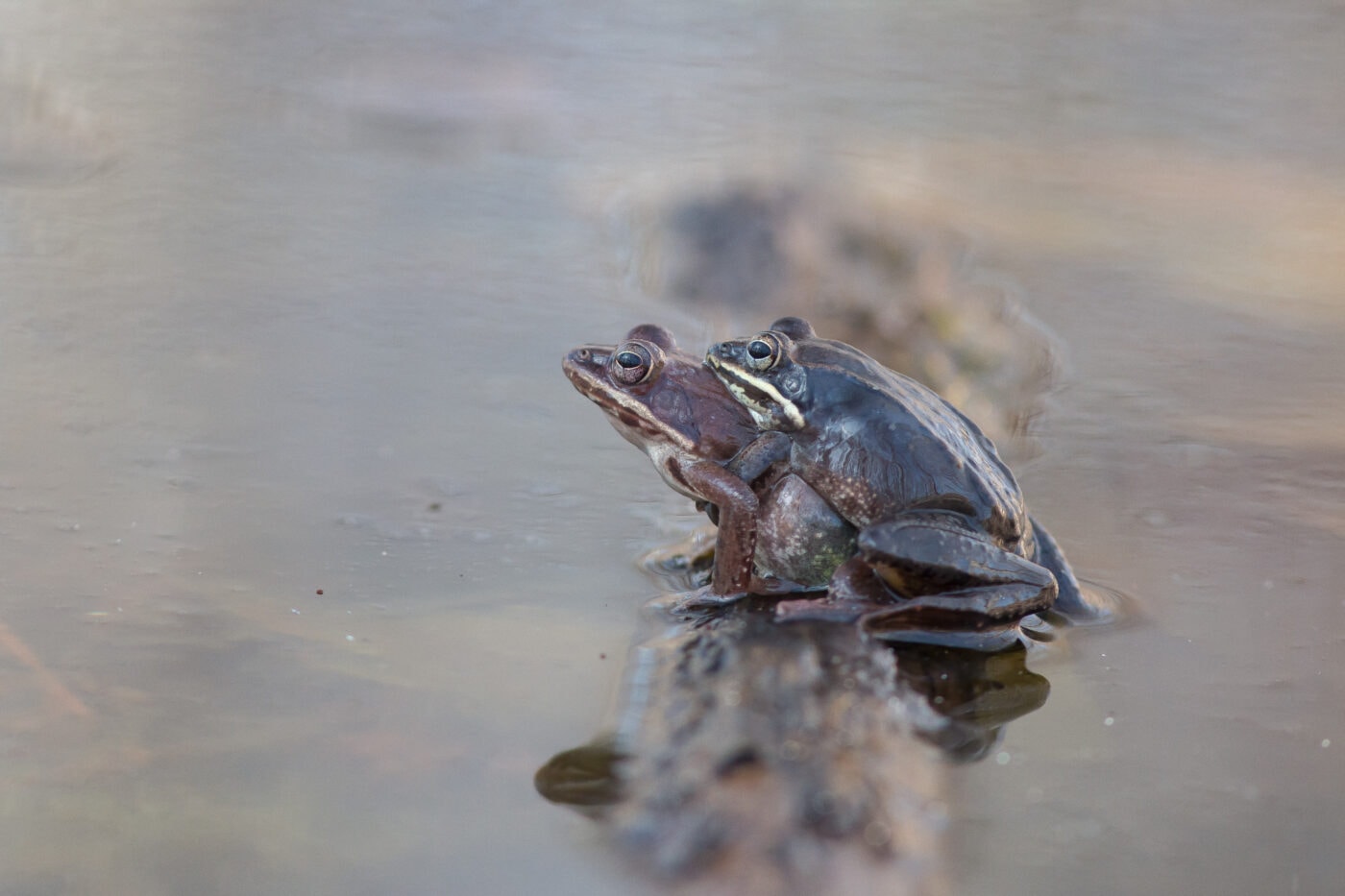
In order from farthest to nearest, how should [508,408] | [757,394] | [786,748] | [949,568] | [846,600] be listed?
[508,408]
[757,394]
[846,600]
[949,568]
[786,748]

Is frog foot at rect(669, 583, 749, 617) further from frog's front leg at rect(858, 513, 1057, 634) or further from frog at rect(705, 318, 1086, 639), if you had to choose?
frog's front leg at rect(858, 513, 1057, 634)

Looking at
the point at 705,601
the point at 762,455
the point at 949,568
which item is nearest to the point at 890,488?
the point at 949,568

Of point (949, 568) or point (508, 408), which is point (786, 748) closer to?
point (949, 568)

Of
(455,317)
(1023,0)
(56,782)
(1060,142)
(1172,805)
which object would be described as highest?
(1023,0)

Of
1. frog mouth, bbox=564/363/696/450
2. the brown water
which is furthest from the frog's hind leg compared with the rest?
frog mouth, bbox=564/363/696/450

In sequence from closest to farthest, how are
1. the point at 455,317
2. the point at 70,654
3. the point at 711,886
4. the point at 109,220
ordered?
the point at 711,886
the point at 70,654
the point at 455,317
the point at 109,220

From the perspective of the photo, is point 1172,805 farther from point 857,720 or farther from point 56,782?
point 56,782

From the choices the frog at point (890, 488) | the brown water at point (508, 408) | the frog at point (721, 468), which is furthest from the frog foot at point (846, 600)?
the brown water at point (508, 408)

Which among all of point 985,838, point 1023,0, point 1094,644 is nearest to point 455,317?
point 1094,644
